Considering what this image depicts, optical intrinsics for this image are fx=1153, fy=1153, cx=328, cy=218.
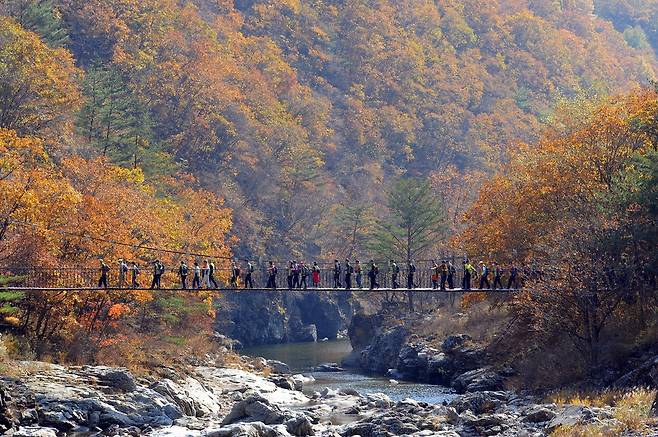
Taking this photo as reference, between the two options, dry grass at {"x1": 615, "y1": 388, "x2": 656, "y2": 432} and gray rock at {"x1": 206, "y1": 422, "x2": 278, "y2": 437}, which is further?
gray rock at {"x1": 206, "y1": 422, "x2": 278, "y2": 437}

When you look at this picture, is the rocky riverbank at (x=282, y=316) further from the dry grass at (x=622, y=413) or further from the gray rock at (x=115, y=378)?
the dry grass at (x=622, y=413)

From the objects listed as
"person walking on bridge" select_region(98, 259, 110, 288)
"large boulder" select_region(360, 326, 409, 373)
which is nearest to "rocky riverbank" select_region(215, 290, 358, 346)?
"large boulder" select_region(360, 326, 409, 373)

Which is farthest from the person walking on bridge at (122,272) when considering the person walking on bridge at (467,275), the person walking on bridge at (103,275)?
A: the person walking on bridge at (467,275)

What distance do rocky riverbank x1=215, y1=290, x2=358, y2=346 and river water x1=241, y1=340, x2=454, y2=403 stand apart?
2.66 metres

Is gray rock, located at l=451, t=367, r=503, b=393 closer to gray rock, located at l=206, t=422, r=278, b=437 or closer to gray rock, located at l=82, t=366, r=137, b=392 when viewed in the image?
gray rock, located at l=206, t=422, r=278, b=437

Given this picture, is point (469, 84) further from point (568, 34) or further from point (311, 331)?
point (311, 331)

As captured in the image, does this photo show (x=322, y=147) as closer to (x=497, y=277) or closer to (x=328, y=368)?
(x=328, y=368)

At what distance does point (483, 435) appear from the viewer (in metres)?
35.2

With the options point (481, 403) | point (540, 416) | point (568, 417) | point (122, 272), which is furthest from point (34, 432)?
point (568, 417)

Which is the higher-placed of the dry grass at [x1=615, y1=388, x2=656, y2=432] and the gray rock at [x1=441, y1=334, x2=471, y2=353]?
the gray rock at [x1=441, y1=334, x2=471, y2=353]

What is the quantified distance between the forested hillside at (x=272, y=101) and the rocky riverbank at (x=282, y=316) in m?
4.58

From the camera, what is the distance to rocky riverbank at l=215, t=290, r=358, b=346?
3620 inches

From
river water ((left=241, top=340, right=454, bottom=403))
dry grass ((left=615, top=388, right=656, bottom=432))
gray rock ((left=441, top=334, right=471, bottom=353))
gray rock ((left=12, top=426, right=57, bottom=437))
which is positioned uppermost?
gray rock ((left=441, top=334, right=471, bottom=353))

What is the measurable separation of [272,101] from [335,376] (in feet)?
174
